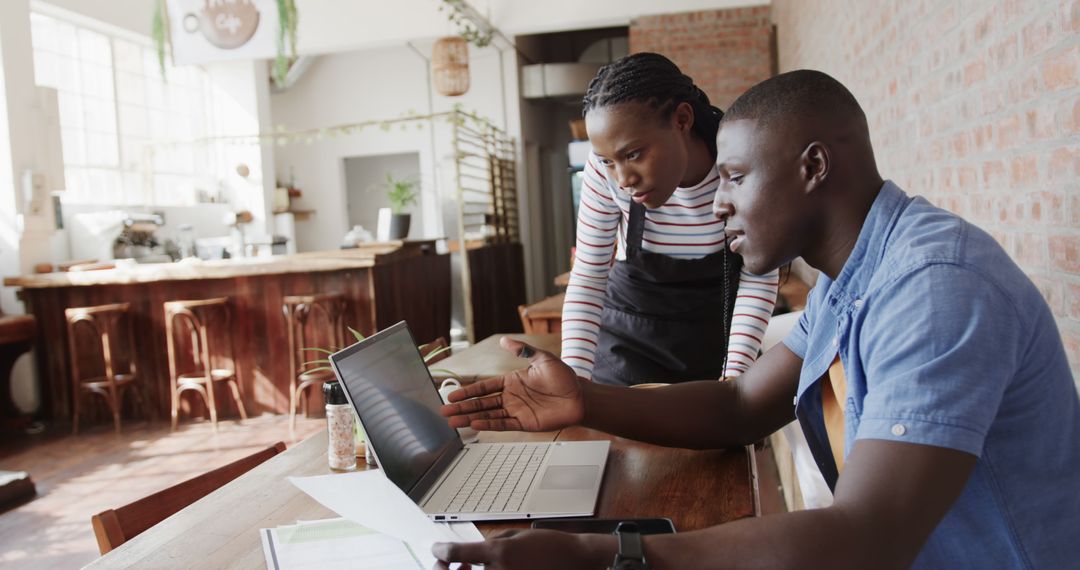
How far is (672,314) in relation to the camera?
2.00m

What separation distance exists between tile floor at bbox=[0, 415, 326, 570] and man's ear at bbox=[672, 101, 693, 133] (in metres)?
2.81

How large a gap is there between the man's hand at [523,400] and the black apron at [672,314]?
2.15 feet

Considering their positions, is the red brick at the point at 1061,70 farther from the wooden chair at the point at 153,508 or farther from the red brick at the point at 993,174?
the wooden chair at the point at 153,508

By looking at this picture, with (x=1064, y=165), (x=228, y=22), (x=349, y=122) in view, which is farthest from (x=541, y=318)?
(x=349, y=122)

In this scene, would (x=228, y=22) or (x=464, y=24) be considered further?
(x=464, y=24)

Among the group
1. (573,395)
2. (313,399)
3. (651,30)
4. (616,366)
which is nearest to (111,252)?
(313,399)

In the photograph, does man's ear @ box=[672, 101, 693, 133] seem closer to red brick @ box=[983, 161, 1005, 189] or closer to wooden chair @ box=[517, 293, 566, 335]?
red brick @ box=[983, 161, 1005, 189]

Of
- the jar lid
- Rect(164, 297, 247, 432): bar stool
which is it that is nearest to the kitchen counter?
Rect(164, 297, 247, 432): bar stool

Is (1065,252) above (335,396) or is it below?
above

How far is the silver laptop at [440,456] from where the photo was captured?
1.19 meters

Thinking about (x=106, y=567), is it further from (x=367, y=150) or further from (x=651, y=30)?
(x=367, y=150)

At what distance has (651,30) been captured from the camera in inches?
291

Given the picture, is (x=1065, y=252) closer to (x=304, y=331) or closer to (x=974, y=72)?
(x=974, y=72)

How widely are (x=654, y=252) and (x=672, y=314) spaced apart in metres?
0.15
